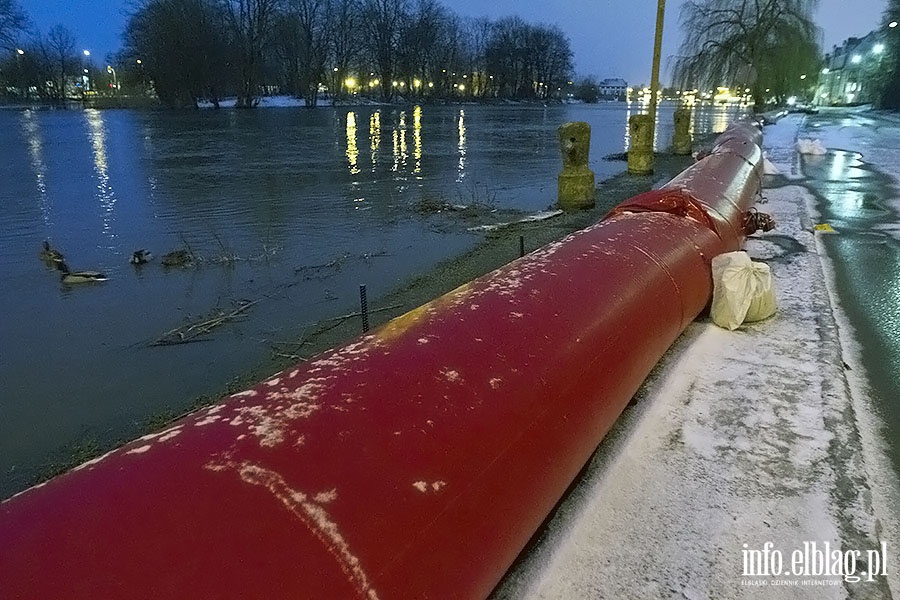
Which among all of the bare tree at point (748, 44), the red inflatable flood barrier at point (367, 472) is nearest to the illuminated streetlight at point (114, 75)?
the bare tree at point (748, 44)

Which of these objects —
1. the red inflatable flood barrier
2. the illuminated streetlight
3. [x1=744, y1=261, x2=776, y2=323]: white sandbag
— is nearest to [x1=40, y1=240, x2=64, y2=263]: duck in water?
the red inflatable flood barrier

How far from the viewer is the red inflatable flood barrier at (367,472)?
1202 millimetres

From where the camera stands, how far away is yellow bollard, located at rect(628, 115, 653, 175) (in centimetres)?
1412

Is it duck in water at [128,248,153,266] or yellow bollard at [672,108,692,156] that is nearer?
duck in water at [128,248,153,266]

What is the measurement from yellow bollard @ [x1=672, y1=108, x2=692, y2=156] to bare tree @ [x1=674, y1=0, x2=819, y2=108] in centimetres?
1570

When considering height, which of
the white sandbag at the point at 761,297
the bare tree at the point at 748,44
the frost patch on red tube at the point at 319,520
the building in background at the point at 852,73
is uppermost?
the building in background at the point at 852,73

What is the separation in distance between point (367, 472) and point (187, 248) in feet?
25.3

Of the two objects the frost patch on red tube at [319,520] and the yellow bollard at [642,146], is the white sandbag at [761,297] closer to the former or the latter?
the frost patch on red tube at [319,520]

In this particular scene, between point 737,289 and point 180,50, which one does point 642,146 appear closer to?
point 737,289

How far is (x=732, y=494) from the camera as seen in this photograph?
8.61ft

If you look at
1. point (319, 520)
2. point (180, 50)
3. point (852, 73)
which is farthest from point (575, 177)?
point (852, 73)

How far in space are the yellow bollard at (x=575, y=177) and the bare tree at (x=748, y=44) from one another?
2618 centimetres

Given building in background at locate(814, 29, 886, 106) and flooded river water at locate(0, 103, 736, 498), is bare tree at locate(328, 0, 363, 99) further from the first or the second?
flooded river water at locate(0, 103, 736, 498)

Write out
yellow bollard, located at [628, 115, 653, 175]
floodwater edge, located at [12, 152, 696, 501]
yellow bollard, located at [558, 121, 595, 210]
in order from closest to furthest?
floodwater edge, located at [12, 152, 696, 501] → yellow bollard, located at [558, 121, 595, 210] → yellow bollard, located at [628, 115, 653, 175]
